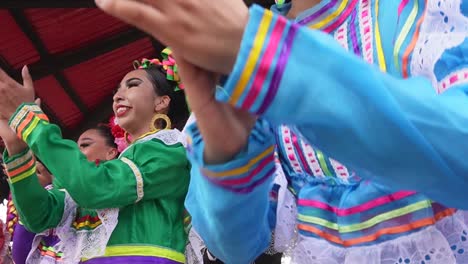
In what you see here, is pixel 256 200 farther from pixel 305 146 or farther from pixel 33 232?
pixel 33 232

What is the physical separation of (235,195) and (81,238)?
1170 mm

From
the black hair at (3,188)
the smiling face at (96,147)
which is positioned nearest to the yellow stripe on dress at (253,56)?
the smiling face at (96,147)

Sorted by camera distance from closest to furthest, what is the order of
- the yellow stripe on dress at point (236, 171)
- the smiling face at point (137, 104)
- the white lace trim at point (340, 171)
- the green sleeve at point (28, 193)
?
the yellow stripe on dress at point (236, 171) → the white lace trim at point (340, 171) → the green sleeve at point (28, 193) → the smiling face at point (137, 104)

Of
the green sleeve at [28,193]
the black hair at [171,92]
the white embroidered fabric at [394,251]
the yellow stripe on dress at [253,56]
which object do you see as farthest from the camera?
the black hair at [171,92]

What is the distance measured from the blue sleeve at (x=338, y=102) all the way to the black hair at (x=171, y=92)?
5.49 ft

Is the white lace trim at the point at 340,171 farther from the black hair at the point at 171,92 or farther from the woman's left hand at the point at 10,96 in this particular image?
the black hair at the point at 171,92

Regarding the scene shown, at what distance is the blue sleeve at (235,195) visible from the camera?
0.63 meters

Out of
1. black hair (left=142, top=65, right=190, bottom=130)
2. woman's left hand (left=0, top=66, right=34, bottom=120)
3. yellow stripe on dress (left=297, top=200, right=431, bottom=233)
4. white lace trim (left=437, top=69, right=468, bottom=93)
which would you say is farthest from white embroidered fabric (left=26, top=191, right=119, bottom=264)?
white lace trim (left=437, top=69, right=468, bottom=93)

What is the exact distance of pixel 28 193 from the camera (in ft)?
5.59

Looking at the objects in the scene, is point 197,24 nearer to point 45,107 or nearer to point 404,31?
point 404,31

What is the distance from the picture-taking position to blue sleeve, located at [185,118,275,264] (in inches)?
24.6

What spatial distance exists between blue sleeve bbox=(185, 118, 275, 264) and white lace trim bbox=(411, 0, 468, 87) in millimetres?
208

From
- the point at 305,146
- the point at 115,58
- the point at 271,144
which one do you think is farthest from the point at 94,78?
the point at 271,144

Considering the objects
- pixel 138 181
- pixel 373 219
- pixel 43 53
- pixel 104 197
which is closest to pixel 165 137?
pixel 138 181
